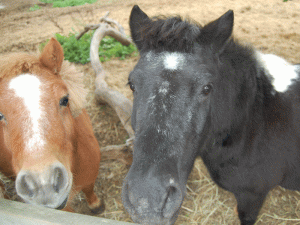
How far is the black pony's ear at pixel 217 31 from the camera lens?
5.28 ft

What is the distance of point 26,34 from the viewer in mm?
3434

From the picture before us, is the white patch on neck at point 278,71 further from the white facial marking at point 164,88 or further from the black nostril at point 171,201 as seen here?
the black nostril at point 171,201

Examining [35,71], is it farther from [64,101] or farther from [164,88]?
[164,88]

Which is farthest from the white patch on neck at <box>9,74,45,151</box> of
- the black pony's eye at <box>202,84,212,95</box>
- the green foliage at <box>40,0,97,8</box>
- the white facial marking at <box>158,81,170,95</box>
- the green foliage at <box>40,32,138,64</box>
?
the green foliage at <box>40,32,138,64</box>

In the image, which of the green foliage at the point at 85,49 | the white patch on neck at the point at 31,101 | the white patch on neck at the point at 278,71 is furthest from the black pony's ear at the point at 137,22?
the green foliage at the point at 85,49

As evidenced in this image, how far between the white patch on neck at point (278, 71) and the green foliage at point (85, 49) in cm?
359

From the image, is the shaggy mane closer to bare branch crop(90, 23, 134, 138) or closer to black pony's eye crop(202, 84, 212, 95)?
bare branch crop(90, 23, 134, 138)

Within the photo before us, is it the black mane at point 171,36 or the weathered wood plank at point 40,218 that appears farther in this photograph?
the black mane at point 171,36

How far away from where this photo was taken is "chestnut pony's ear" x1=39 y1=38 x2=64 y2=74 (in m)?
1.91

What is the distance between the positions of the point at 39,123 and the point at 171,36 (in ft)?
4.06

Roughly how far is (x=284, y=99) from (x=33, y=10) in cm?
364

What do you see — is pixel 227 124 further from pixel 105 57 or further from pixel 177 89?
pixel 105 57

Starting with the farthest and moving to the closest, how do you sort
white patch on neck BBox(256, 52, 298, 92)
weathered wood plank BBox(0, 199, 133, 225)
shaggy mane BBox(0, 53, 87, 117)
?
white patch on neck BBox(256, 52, 298, 92), shaggy mane BBox(0, 53, 87, 117), weathered wood plank BBox(0, 199, 133, 225)

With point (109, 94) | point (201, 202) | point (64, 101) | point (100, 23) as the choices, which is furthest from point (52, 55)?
point (100, 23)
